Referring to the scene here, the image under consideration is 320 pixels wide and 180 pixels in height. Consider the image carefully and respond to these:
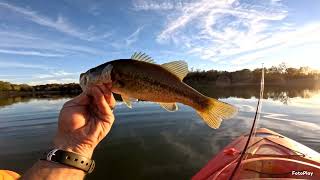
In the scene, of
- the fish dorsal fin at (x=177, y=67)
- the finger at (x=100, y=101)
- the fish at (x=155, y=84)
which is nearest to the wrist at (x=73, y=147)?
the finger at (x=100, y=101)

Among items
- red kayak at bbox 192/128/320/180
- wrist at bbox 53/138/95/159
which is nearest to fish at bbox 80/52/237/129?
wrist at bbox 53/138/95/159

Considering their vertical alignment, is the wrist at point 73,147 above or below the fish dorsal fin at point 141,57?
below

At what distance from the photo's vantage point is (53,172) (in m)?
2.92

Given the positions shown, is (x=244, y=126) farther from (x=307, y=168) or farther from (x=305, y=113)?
(x=307, y=168)

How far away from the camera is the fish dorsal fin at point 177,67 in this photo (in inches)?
108

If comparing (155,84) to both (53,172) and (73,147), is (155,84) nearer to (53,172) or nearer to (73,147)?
(73,147)

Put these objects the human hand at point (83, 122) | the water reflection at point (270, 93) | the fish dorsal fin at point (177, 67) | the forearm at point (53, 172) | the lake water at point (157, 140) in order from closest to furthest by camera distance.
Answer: the fish dorsal fin at point (177, 67)
the forearm at point (53, 172)
the human hand at point (83, 122)
the lake water at point (157, 140)
the water reflection at point (270, 93)

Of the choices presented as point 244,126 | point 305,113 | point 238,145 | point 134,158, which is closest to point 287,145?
point 238,145

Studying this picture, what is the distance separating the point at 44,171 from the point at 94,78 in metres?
0.98

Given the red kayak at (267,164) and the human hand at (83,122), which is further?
the red kayak at (267,164)

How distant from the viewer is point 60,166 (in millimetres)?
2949

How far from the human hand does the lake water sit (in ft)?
31.4

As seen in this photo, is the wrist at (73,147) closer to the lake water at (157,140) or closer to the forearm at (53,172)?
the forearm at (53,172)

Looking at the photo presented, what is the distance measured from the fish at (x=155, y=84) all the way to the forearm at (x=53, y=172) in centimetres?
83
